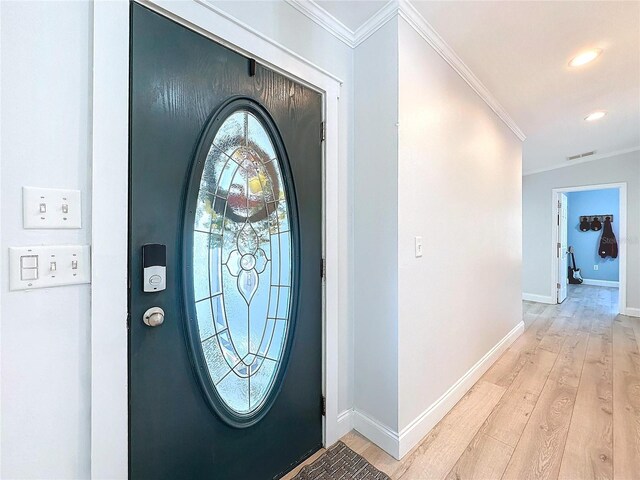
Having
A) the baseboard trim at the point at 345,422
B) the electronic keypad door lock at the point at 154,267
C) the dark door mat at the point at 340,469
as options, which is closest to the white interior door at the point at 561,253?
the baseboard trim at the point at 345,422

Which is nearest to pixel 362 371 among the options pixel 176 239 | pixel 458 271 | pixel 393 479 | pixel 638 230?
pixel 393 479

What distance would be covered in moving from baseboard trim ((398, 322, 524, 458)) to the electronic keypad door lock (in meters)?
1.49

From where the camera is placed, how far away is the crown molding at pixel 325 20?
4.82ft

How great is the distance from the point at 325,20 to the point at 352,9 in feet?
0.51

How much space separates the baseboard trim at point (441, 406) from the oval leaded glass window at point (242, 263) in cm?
87

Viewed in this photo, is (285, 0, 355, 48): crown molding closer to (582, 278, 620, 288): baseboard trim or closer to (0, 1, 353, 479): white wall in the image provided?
(0, 1, 353, 479): white wall

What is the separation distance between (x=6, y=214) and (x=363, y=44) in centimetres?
186

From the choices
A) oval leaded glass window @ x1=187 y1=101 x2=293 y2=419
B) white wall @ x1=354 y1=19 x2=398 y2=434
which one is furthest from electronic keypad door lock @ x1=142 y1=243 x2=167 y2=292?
white wall @ x1=354 y1=19 x2=398 y2=434

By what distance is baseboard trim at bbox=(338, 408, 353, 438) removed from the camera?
1.70m

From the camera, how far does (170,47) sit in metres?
1.06

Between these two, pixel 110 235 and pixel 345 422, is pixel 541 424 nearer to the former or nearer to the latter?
pixel 345 422

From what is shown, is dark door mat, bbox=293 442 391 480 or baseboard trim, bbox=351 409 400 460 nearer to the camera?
dark door mat, bbox=293 442 391 480

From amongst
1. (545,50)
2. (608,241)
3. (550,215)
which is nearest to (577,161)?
(550,215)

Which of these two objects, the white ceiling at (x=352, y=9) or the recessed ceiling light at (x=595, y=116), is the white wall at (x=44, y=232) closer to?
the white ceiling at (x=352, y=9)
